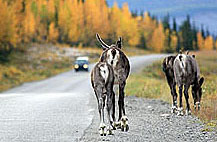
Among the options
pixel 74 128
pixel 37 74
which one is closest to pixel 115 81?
pixel 74 128

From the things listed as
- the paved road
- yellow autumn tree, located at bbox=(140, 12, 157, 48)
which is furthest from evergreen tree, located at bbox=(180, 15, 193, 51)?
the paved road

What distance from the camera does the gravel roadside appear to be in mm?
10391

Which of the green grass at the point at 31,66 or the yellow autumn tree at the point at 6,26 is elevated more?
the yellow autumn tree at the point at 6,26

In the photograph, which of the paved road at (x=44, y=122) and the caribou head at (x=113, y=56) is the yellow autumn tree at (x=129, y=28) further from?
the caribou head at (x=113, y=56)

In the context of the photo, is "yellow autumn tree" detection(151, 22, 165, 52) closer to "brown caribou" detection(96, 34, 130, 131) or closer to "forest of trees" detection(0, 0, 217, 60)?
"forest of trees" detection(0, 0, 217, 60)

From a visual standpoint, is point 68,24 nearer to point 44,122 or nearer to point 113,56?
point 44,122

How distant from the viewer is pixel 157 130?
38.4ft

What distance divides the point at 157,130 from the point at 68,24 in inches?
3594

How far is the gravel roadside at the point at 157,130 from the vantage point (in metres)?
10.4

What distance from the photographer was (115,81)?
1147 centimetres

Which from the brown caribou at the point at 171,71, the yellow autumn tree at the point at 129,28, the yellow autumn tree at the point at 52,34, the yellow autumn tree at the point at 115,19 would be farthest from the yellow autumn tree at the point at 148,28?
the brown caribou at the point at 171,71

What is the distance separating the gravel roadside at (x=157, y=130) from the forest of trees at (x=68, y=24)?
131ft

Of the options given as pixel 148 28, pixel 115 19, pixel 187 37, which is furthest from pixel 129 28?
pixel 148 28

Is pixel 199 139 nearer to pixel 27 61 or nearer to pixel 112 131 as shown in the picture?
pixel 112 131
